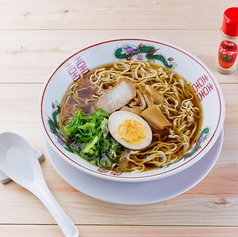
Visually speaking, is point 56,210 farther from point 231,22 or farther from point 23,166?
point 231,22

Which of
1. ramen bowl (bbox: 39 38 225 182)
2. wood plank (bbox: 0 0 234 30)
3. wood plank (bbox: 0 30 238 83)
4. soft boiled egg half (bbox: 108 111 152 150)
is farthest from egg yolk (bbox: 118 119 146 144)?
wood plank (bbox: 0 0 234 30)

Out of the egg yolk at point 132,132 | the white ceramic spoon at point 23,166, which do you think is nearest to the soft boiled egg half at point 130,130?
the egg yolk at point 132,132

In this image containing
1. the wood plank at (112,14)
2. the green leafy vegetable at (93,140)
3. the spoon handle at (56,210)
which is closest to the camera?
the spoon handle at (56,210)

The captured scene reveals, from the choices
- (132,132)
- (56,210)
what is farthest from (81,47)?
(56,210)

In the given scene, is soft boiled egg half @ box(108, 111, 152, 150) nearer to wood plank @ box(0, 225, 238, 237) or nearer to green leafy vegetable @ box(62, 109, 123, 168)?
green leafy vegetable @ box(62, 109, 123, 168)

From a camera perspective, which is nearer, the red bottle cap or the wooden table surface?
the wooden table surface

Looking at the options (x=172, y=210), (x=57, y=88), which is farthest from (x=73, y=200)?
(x=57, y=88)

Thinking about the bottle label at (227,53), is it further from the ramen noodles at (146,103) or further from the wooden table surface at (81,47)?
the ramen noodles at (146,103)
